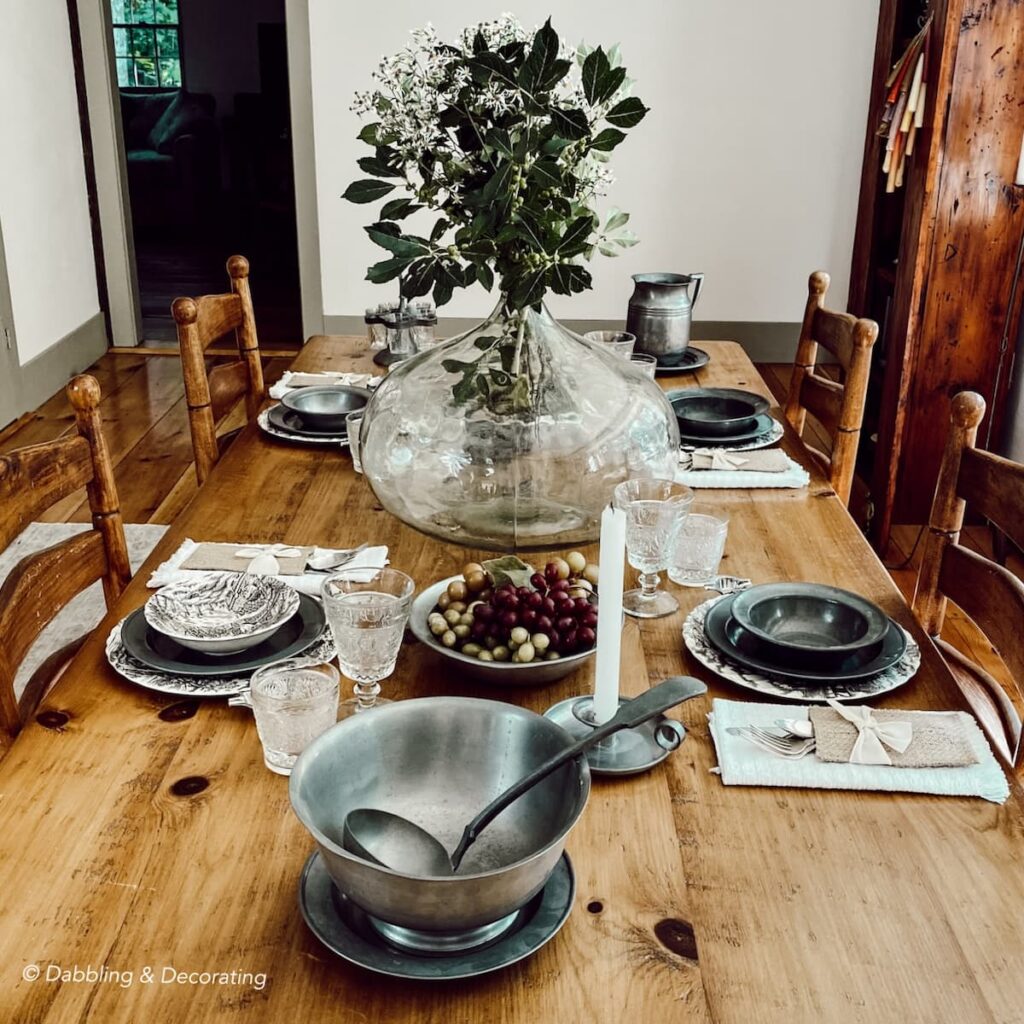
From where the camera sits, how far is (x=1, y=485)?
52.8 inches

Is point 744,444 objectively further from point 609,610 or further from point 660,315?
point 609,610

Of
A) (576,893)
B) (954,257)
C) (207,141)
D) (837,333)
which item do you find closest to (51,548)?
(576,893)

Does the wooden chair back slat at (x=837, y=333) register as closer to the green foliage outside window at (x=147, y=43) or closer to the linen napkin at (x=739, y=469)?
the linen napkin at (x=739, y=469)

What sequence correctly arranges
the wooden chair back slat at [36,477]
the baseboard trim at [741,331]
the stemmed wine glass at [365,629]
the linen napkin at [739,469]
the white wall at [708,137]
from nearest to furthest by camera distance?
the stemmed wine glass at [365,629] < the wooden chair back slat at [36,477] < the linen napkin at [739,469] < the white wall at [708,137] < the baseboard trim at [741,331]

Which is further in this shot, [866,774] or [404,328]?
[404,328]

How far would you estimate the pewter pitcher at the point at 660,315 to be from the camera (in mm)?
2389

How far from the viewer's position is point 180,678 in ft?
3.95

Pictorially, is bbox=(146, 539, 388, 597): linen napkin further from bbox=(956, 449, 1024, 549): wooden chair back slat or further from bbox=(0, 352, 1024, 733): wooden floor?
bbox=(0, 352, 1024, 733): wooden floor

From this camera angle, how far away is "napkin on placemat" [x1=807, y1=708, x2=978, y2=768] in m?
1.07

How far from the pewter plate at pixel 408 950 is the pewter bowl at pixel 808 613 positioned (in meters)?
0.48

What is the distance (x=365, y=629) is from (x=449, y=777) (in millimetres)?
210

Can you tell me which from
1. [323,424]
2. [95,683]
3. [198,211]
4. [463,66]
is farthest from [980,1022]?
[198,211]

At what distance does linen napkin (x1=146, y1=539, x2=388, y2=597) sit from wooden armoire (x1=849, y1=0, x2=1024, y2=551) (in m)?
2.07

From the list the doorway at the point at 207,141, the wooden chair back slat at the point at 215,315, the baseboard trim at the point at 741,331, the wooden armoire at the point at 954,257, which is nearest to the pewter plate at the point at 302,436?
the wooden chair back slat at the point at 215,315
